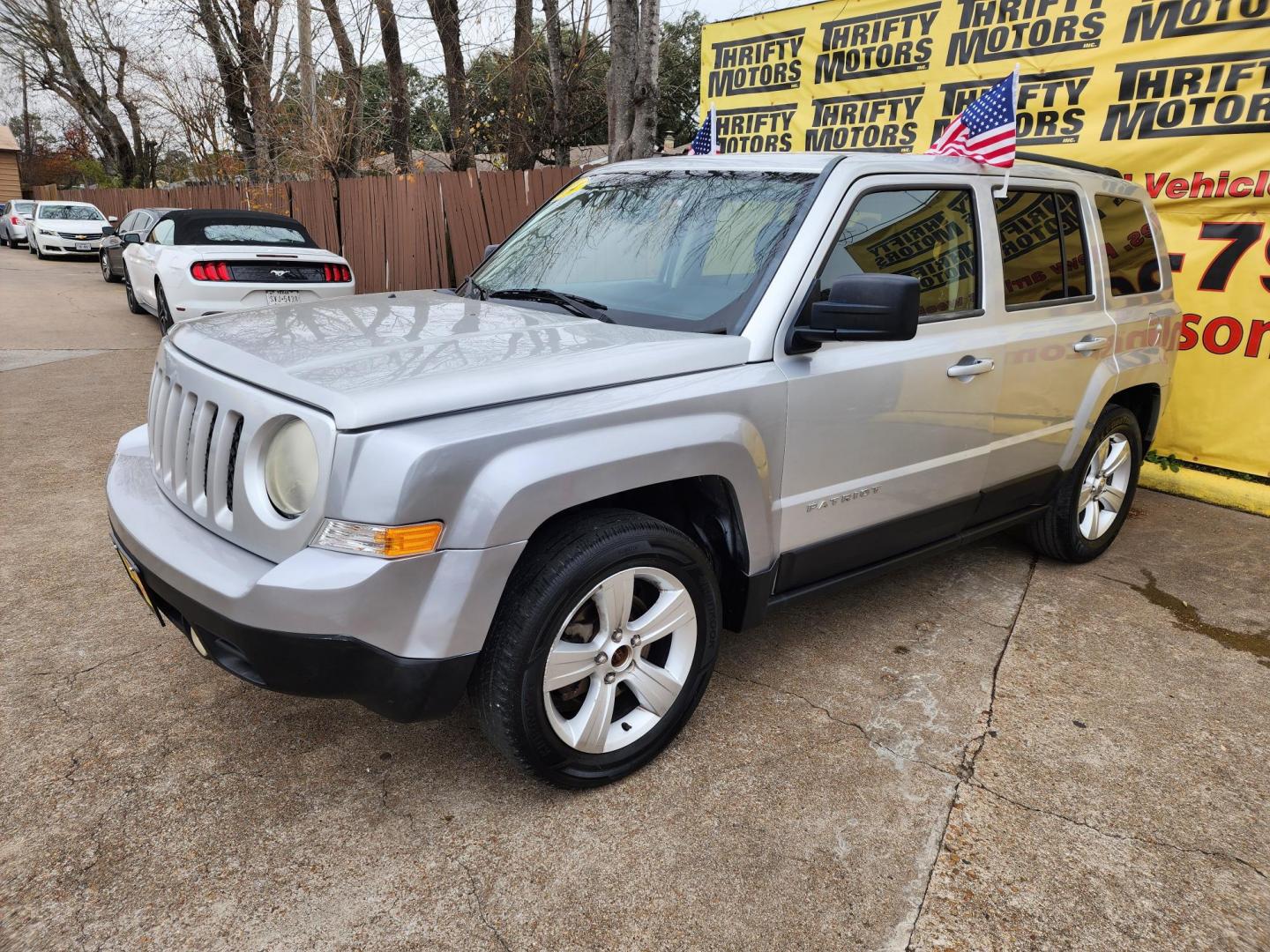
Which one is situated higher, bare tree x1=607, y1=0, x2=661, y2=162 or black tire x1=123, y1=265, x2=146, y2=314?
bare tree x1=607, y1=0, x2=661, y2=162

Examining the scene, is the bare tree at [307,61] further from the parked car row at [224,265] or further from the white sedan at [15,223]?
the white sedan at [15,223]

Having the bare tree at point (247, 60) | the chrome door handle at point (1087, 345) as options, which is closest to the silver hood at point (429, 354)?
the chrome door handle at point (1087, 345)

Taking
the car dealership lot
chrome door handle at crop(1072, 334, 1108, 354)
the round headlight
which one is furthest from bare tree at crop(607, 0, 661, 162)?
the round headlight

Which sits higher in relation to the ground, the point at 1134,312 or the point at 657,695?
the point at 1134,312

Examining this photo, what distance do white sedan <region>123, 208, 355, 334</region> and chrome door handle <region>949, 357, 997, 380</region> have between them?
21.0 feet

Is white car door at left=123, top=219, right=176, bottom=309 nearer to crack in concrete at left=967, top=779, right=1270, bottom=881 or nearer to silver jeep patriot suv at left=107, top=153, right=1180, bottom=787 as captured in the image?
silver jeep patriot suv at left=107, top=153, right=1180, bottom=787

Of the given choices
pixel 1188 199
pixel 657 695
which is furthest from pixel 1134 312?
pixel 657 695

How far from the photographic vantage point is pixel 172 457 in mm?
2627

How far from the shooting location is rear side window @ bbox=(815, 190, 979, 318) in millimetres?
3023

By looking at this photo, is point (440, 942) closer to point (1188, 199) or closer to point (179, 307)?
point (1188, 199)

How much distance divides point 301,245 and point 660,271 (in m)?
8.40

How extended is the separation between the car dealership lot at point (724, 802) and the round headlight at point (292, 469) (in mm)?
944

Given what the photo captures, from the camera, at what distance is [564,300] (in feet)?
10.4

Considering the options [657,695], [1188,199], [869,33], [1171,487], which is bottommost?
[1171,487]
